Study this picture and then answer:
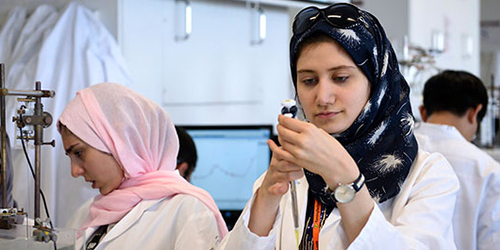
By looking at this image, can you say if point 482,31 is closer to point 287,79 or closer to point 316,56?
point 287,79

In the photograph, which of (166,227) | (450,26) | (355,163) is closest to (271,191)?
(355,163)

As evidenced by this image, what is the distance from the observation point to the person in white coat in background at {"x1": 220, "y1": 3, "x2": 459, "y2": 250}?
1.00m

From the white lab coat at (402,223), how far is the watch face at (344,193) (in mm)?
58

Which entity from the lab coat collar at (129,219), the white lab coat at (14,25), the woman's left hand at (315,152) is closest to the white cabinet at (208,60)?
the white lab coat at (14,25)

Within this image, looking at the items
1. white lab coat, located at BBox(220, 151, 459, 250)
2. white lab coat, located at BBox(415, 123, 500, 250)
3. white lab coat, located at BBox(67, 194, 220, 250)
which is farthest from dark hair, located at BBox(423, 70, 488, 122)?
white lab coat, located at BBox(67, 194, 220, 250)

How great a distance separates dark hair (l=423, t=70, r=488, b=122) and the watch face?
128 centimetres

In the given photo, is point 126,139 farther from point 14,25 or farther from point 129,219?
point 14,25

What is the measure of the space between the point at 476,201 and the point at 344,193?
35.5 inches

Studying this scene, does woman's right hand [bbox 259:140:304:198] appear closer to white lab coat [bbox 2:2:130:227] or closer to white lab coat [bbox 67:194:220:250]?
white lab coat [bbox 67:194:220:250]

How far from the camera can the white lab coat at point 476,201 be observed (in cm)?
165

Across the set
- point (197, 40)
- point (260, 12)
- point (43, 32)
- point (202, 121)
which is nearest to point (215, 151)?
point (202, 121)

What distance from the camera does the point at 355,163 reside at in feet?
→ 3.28

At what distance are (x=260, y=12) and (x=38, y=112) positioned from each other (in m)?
1.80

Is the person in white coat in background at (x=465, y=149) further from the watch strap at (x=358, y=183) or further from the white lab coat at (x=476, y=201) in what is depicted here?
the watch strap at (x=358, y=183)
